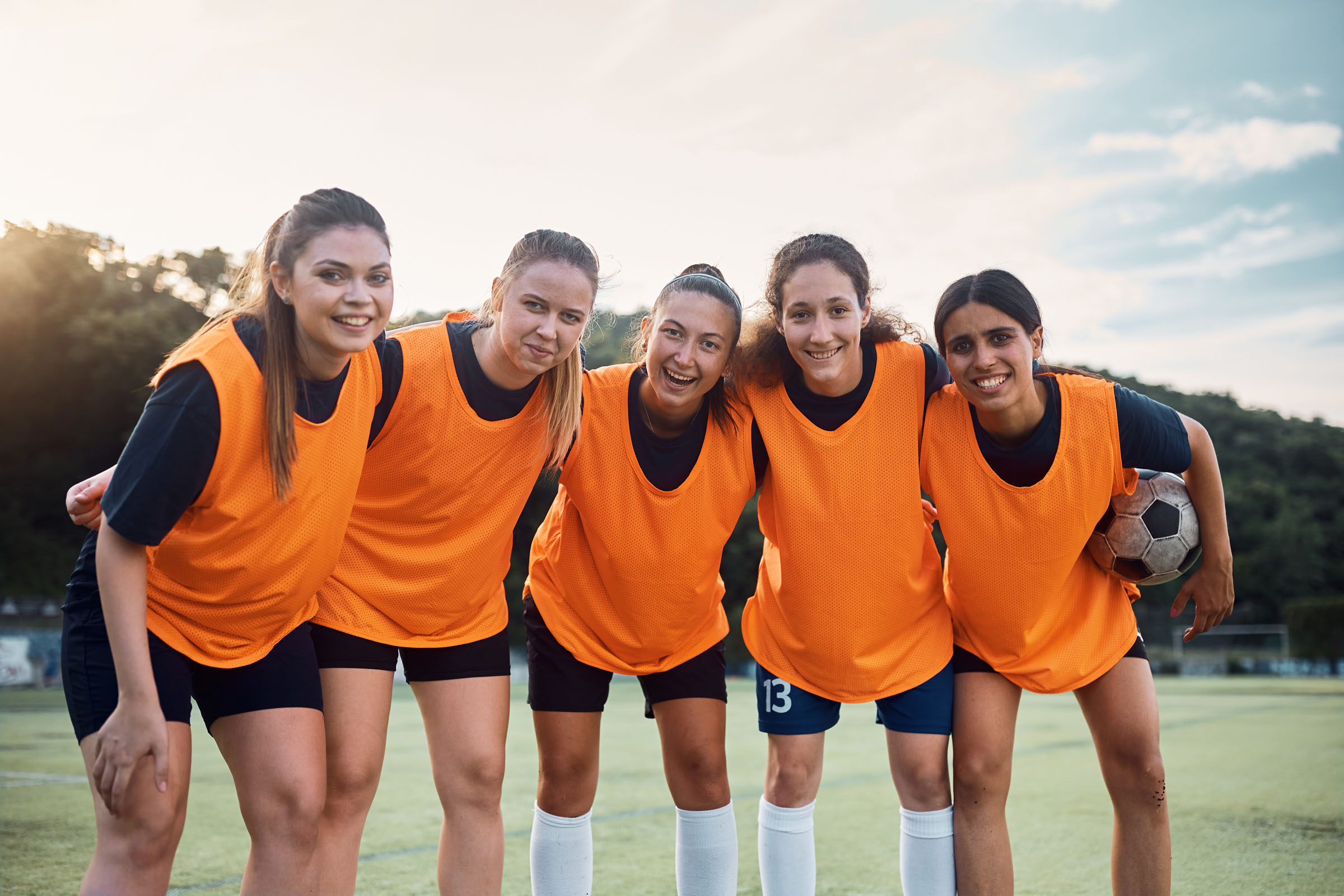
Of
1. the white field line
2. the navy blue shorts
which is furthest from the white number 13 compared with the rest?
the white field line

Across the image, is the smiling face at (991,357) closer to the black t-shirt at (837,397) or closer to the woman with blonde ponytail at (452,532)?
the black t-shirt at (837,397)

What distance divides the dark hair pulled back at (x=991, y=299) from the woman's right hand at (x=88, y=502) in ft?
7.95

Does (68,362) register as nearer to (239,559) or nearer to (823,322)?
(239,559)

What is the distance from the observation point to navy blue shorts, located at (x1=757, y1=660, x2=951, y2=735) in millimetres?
3230

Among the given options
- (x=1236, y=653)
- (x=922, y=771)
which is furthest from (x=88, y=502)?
(x=1236, y=653)

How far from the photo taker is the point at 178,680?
2506 mm

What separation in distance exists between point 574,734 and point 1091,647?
66.7 inches

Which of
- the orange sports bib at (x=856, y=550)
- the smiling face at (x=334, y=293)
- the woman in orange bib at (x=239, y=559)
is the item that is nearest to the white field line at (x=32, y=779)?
the woman in orange bib at (x=239, y=559)

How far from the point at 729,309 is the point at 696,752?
4.79 ft

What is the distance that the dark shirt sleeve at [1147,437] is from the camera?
318cm

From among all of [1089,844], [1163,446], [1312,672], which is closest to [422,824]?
[1089,844]

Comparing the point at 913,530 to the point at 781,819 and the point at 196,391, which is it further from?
the point at 196,391

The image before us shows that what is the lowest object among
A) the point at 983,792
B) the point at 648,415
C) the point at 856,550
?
the point at 983,792

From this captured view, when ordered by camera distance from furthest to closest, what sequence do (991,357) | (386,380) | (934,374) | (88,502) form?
1. (934,374)
2. (991,357)
3. (386,380)
4. (88,502)
